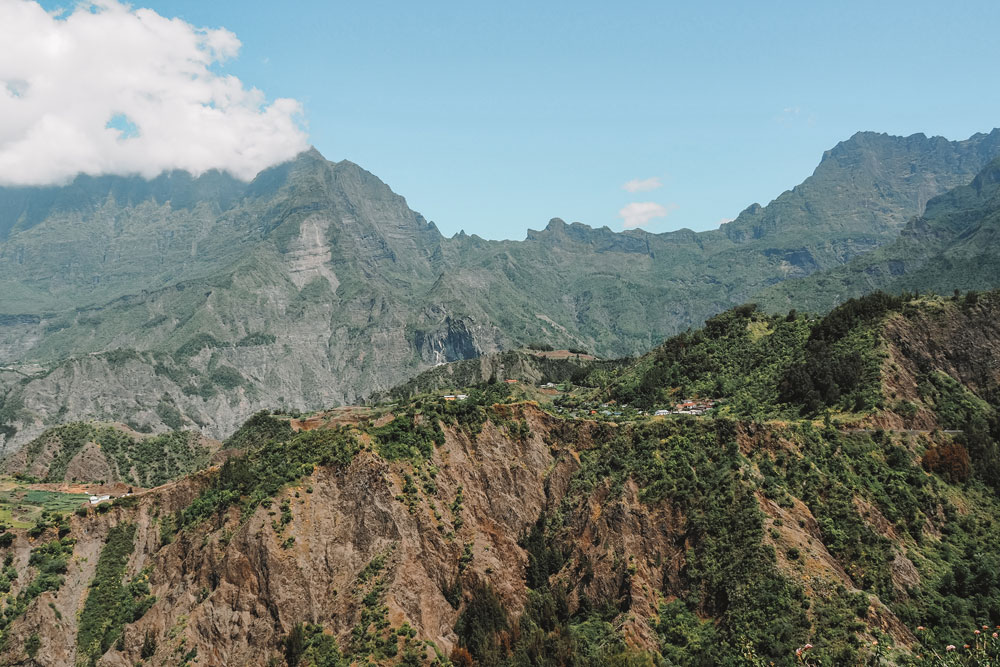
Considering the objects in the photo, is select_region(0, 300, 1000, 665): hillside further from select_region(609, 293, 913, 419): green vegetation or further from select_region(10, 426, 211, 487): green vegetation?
select_region(10, 426, 211, 487): green vegetation

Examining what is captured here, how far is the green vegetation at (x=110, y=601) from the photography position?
69.6m

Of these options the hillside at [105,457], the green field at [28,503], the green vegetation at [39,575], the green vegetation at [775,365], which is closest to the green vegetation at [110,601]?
the green vegetation at [39,575]

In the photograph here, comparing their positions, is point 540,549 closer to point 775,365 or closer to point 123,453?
point 775,365

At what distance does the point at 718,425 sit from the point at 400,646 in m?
45.1

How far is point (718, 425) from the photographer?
279 feet

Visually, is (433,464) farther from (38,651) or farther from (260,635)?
(38,651)

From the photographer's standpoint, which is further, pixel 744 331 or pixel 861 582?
pixel 744 331

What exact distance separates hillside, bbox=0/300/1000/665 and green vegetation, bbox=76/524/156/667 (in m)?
0.24

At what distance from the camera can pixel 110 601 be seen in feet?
243

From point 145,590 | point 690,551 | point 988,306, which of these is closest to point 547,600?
point 690,551

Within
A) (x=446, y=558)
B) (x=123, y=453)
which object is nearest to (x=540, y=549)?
(x=446, y=558)

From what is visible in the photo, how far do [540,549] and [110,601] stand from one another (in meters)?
47.2

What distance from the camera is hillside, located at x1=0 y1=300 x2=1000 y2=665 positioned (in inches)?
2579

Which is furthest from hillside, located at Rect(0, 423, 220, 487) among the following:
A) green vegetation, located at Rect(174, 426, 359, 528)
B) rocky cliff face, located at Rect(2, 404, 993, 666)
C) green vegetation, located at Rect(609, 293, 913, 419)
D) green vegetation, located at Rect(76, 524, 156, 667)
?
green vegetation, located at Rect(609, 293, 913, 419)
